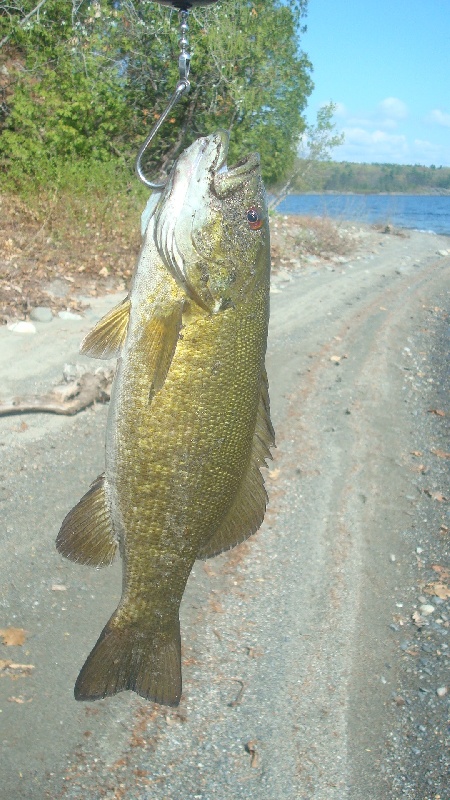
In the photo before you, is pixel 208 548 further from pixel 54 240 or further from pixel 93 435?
pixel 54 240

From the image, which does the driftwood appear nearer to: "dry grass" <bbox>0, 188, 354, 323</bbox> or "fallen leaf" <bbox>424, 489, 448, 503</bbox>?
"dry grass" <bbox>0, 188, 354, 323</bbox>

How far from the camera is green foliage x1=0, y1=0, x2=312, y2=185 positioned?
13609 millimetres

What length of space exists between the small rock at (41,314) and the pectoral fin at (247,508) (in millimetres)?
6812

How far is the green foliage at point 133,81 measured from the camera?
44.7ft

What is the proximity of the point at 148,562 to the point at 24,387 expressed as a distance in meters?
4.94

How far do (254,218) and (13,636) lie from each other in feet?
9.34

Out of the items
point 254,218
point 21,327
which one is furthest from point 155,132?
point 21,327

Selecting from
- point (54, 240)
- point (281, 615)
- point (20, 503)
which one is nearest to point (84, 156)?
point (54, 240)

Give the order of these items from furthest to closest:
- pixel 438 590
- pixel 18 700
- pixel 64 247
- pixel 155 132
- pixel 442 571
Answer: pixel 64 247 < pixel 442 571 < pixel 438 590 < pixel 18 700 < pixel 155 132

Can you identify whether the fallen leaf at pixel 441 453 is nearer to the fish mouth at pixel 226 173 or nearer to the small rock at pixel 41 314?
the small rock at pixel 41 314

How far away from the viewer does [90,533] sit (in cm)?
265

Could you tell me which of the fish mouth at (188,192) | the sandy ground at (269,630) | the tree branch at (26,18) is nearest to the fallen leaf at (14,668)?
the sandy ground at (269,630)

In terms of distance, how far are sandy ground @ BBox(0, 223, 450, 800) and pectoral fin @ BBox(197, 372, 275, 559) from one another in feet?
5.33

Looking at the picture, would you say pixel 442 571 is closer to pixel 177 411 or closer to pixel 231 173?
pixel 177 411
